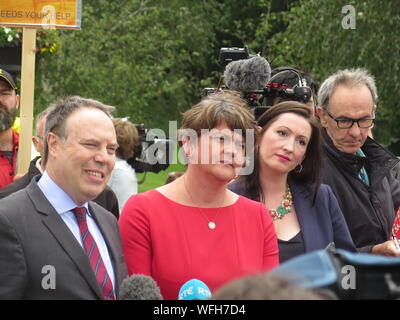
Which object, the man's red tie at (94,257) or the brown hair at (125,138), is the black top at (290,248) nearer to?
the man's red tie at (94,257)

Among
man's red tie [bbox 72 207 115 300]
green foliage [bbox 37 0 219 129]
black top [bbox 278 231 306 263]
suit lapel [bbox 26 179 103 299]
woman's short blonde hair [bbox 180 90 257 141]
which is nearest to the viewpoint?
suit lapel [bbox 26 179 103 299]

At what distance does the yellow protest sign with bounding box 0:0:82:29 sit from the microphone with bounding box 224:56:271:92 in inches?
52.7

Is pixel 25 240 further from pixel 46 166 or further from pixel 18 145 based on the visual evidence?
pixel 18 145

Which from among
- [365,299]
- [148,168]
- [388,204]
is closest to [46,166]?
[365,299]

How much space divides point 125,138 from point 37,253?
3.72 meters

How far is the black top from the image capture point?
360cm

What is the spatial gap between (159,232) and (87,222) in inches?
16.3

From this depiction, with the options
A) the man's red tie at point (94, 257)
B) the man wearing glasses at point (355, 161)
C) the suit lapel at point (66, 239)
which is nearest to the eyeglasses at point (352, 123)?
the man wearing glasses at point (355, 161)

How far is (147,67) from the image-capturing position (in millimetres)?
19922

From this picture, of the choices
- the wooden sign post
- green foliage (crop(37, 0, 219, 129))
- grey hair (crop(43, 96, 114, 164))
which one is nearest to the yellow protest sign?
the wooden sign post

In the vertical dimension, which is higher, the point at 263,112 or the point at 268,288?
the point at 263,112

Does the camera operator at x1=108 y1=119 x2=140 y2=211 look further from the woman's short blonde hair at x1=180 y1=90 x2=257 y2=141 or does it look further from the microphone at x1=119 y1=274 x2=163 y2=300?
the microphone at x1=119 y1=274 x2=163 y2=300

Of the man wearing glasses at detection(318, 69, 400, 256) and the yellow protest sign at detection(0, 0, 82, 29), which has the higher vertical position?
the yellow protest sign at detection(0, 0, 82, 29)

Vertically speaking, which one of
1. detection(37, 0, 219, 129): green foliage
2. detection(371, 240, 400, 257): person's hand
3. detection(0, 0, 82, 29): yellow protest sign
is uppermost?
detection(37, 0, 219, 129): green foliage
